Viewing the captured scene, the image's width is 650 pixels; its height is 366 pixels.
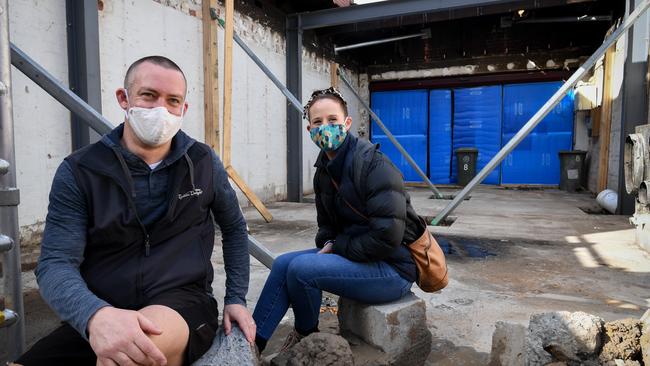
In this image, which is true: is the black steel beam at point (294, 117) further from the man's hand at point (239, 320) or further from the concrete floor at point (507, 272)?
the man's hand at point (239, 320)

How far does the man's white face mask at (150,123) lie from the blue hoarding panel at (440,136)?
1039 centimetres

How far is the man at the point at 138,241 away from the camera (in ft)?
3.83

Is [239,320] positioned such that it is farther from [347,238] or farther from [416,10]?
[416,10]

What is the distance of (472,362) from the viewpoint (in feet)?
6.71

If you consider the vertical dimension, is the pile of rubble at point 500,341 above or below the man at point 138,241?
below

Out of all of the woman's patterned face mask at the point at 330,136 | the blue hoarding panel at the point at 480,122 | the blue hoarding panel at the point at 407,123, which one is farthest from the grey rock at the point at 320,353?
the blue hoarding panel at the point at 480,122

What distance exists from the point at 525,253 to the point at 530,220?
76.8 inches

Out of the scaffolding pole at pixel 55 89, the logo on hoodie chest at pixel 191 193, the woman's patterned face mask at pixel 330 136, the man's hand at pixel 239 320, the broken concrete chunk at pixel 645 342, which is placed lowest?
the broken concrete chunk at pixel 645 342

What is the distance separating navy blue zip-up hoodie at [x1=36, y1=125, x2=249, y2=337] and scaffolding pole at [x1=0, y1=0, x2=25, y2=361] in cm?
38

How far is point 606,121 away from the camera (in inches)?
311

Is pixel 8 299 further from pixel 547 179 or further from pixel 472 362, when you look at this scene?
pixel 547 179

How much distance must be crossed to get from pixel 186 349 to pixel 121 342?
0.80ft

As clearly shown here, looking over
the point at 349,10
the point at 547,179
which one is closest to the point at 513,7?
the point at 349,10

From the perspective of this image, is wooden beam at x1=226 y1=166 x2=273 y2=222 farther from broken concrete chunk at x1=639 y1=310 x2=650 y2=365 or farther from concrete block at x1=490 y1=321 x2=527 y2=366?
broken concrete chunk at x1=639 y1=310 x2=650 y2=365
